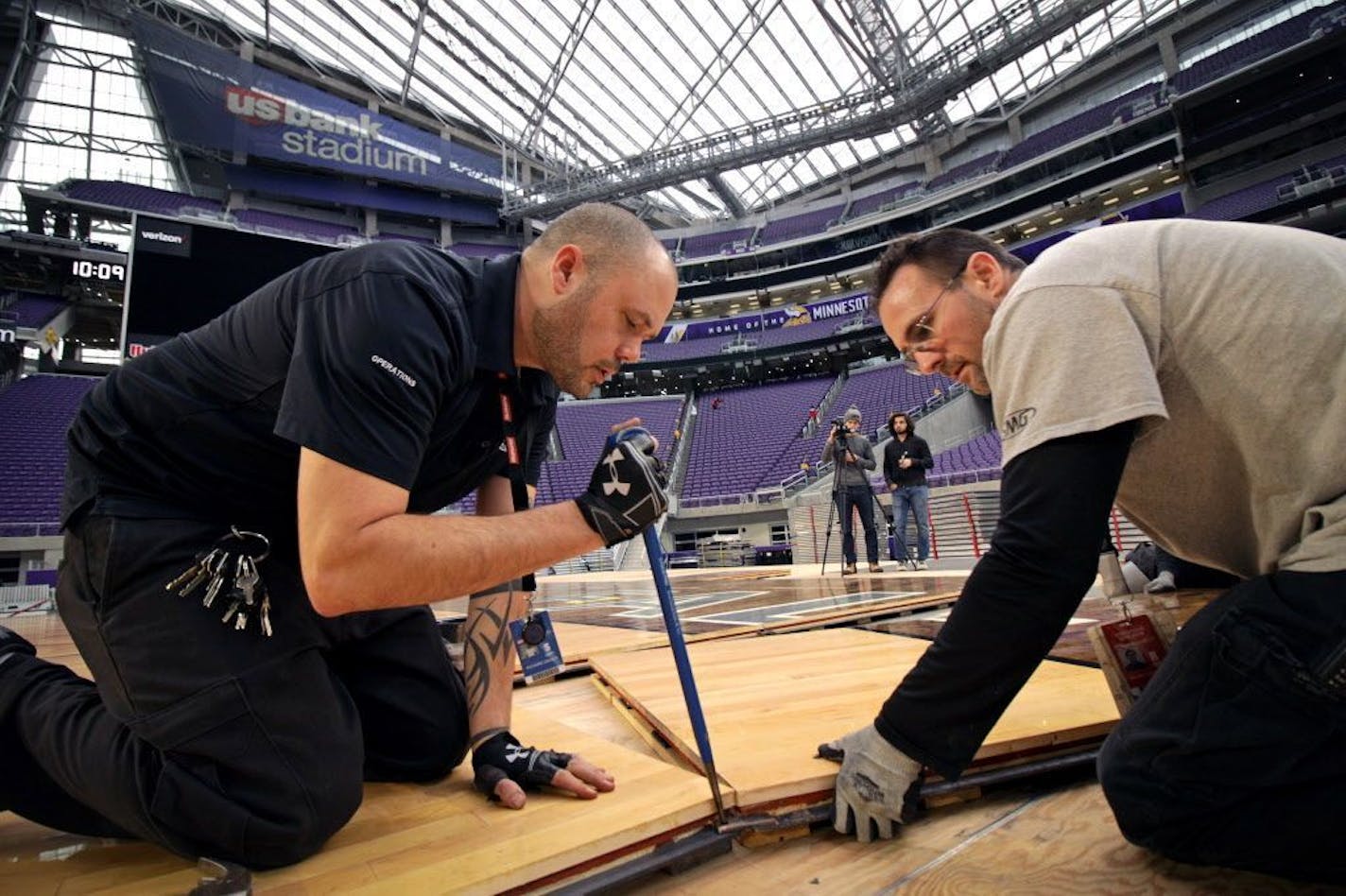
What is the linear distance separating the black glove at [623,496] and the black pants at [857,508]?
5666 mm

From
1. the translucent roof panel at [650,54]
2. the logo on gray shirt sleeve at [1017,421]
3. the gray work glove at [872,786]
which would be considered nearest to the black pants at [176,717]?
the gray work glove at [872,786]

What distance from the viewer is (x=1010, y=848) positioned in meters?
0.92

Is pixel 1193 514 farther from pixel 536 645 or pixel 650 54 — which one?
pixel 650 54

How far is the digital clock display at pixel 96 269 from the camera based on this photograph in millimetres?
22234

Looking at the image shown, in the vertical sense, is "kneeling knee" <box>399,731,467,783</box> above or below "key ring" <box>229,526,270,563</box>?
below

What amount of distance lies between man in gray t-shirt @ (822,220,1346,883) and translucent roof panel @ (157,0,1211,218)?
21.3 m

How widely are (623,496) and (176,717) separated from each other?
817mm

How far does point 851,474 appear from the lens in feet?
21.5

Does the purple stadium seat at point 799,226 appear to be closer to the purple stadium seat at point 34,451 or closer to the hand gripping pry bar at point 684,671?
the purple stadium seat at point 34,451

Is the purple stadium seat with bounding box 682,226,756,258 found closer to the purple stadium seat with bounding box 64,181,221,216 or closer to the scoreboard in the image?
the purple stadium seat with bounding box 64,181,221,216

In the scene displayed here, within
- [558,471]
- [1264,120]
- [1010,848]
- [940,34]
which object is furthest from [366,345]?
[1264,120]

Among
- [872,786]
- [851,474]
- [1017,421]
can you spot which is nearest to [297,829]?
[872,786]

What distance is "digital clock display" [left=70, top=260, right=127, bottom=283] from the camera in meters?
22.2

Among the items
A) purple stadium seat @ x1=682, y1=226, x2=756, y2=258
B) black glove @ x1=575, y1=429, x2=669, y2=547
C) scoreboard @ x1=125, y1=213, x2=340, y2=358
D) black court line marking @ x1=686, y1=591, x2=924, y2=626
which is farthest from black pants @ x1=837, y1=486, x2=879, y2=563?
purple stadium seat @ x1=682, y1=226, x2=756, y2=258
